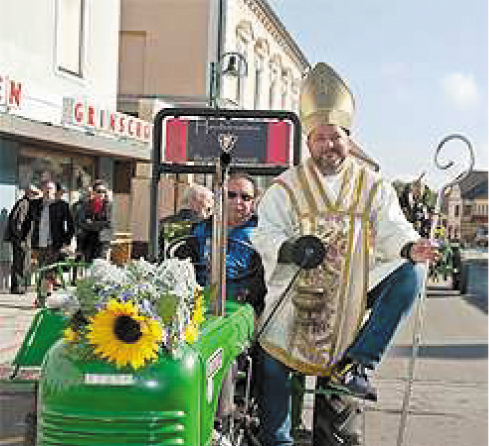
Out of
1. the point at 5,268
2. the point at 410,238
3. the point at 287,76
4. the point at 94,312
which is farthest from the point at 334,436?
the point at 287,76

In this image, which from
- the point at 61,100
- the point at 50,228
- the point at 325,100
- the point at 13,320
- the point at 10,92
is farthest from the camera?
the point at 61,100

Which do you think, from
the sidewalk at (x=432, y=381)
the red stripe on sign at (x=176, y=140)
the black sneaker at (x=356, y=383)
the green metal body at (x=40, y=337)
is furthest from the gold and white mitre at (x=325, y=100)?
the sidewalk at (x=432, y=381)

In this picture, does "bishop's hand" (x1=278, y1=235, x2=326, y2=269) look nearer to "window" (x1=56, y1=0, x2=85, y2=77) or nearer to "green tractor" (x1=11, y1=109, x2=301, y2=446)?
"green tractor" (x1=11, y1=109, x2=301, y2=446)

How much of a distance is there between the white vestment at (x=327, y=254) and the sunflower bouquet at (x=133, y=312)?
83 centimetres

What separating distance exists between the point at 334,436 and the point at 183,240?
1362 mm

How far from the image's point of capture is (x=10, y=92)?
12711 mm

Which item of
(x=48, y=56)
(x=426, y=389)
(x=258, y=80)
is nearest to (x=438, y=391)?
(x=426, y=389)

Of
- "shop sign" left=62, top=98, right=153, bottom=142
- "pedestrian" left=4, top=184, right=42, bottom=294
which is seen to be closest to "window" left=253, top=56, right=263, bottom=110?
"shop sign" left=62, top=98, right=153, bottom=142

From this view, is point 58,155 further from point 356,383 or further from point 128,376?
point 128,376

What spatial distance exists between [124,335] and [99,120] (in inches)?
549

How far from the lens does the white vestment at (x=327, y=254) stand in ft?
12.1

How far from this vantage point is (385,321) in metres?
3.62

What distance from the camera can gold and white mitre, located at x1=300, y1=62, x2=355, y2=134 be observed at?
12.3 feet

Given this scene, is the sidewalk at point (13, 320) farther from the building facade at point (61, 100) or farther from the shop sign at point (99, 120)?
the shop sign at point (99, 120)
